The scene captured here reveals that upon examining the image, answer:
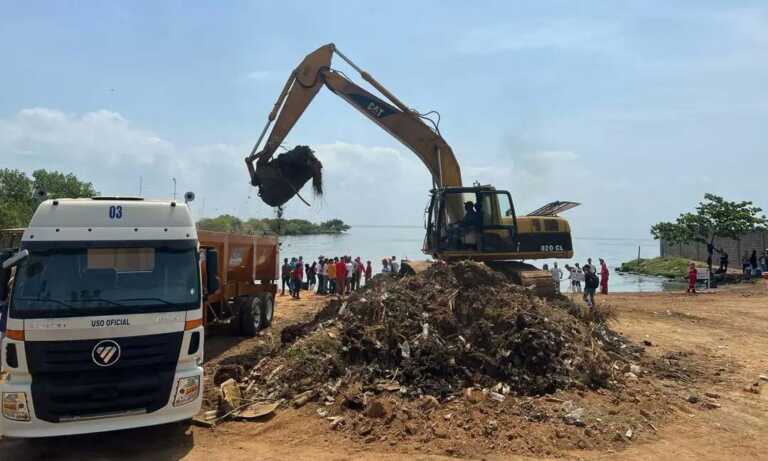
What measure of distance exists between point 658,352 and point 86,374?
34.4 ft

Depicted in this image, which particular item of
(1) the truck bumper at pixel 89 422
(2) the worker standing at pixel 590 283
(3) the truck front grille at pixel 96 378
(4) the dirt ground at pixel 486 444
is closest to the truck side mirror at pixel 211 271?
(3) the truck front grille at pixel 96 378

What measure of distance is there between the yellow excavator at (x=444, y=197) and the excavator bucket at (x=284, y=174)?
0.03 meters

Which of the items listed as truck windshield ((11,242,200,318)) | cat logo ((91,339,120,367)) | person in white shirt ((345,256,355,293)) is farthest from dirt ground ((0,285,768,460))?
person in white shirt ((345,256,355,293))

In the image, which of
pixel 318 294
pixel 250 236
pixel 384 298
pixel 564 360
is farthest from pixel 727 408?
pixel 318 294

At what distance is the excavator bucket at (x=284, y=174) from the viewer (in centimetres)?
1212

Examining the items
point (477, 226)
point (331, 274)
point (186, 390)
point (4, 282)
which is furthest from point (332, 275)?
point (4, 282)

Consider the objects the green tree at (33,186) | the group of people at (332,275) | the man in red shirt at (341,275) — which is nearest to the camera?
the man in red shirt at (341,275)

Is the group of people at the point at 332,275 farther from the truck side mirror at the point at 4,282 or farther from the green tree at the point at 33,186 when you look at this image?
the green tree at the point at 33,186

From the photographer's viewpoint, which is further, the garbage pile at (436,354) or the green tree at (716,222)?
the green tree at (716,222)

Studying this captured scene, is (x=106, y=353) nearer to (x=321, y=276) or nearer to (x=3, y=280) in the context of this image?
(x=3, y=280)

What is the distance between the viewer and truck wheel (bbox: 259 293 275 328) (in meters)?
14.2

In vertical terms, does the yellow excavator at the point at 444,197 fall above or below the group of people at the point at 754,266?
above

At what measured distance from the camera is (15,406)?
18.5ft

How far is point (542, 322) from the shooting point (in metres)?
8.39
